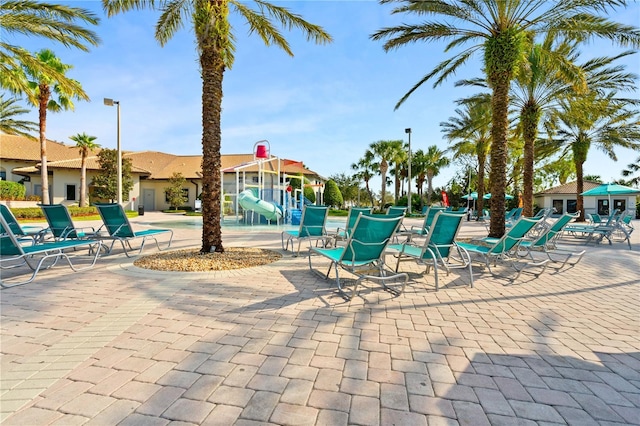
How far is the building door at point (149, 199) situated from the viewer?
35.8 m

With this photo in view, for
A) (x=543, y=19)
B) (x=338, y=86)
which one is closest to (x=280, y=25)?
(x=338, y=86)

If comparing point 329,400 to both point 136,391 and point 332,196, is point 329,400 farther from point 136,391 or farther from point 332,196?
point 332,196

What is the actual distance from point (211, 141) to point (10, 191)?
2689 centimetres

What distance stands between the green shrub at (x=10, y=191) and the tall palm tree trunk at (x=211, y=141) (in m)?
25.8

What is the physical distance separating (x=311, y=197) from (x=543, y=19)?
27.5 m

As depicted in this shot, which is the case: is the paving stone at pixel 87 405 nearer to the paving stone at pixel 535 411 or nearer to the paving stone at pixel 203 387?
the paving stone at pixel 203 387

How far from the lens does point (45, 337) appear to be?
293 centimetres

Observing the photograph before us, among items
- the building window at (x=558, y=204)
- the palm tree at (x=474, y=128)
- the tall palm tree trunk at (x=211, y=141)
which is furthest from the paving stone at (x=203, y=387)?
the building window at (x=558, y=204)

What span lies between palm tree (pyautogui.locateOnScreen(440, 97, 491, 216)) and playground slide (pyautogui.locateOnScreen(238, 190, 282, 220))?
11.2 m

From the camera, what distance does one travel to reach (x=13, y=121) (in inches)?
942

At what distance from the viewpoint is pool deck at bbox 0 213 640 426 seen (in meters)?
1.97

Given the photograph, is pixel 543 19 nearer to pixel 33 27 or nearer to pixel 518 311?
pixel 518 311

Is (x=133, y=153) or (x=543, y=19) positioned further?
(x=133, y=153)

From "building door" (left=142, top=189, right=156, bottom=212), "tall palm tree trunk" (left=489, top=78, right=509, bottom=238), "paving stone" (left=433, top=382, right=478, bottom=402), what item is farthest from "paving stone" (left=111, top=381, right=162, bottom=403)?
"building door" (left=142, top=189, right=156, bottom=212)
